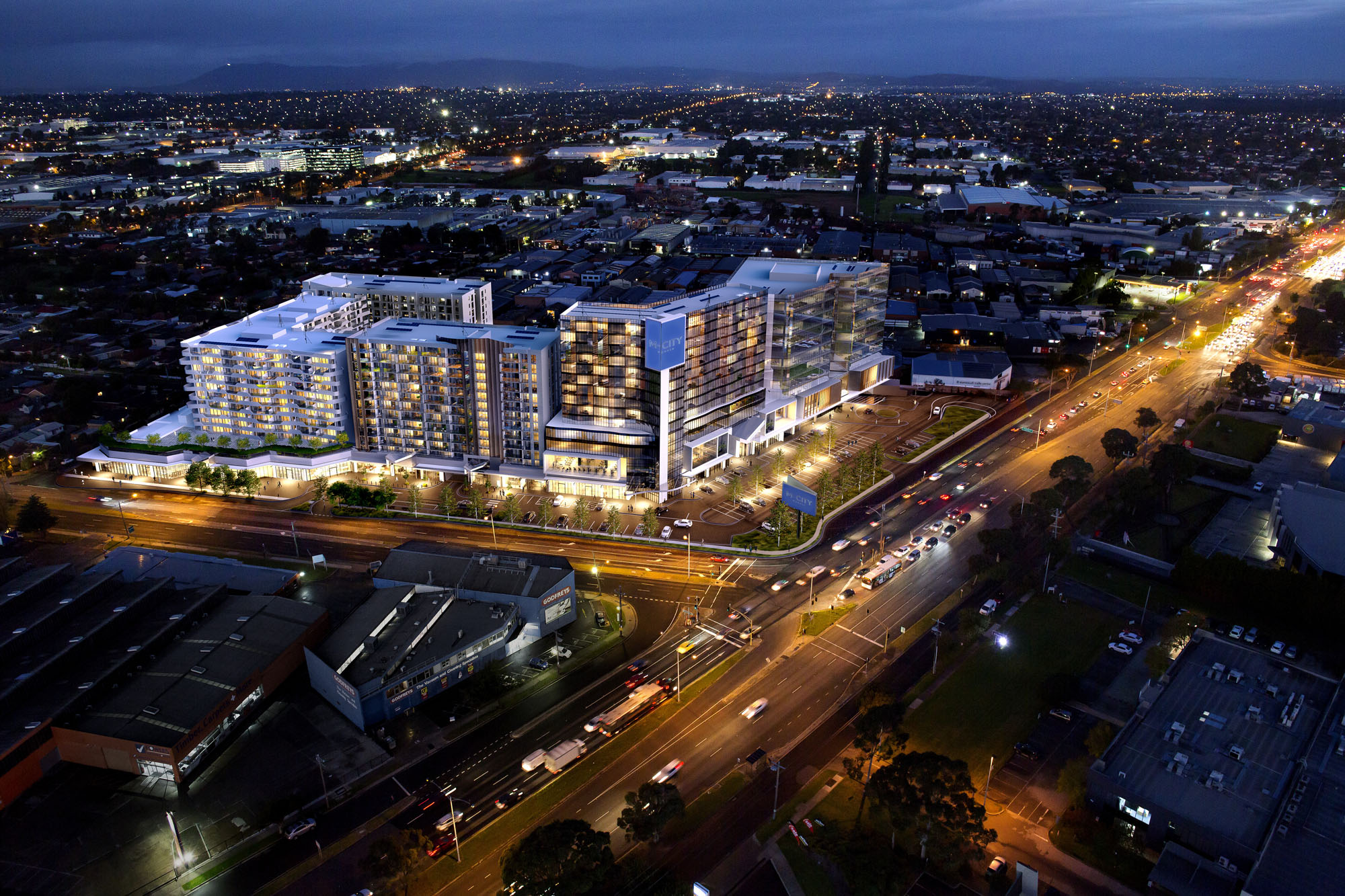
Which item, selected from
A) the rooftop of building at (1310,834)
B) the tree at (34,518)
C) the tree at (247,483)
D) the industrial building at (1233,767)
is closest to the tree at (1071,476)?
the industrial building at (1233,767)

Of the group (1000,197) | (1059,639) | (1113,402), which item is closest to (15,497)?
(1059,639)

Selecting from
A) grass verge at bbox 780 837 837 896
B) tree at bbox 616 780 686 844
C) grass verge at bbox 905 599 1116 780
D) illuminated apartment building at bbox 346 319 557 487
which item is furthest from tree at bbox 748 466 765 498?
tree at bbox 616 780 686 844

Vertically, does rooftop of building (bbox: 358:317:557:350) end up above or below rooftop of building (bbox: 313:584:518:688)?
above

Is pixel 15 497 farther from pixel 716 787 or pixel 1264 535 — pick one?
pixel 1264 535

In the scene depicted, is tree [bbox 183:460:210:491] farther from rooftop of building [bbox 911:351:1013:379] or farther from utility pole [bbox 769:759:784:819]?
rooftop of building [bbox 911:351:1013:379]

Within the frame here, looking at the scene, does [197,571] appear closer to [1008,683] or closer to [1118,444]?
[1008,683]

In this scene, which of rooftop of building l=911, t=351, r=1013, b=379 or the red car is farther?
rooftop of building l=911, t=351, r=1013, b=379
